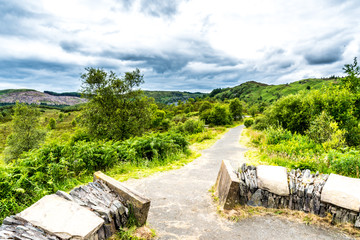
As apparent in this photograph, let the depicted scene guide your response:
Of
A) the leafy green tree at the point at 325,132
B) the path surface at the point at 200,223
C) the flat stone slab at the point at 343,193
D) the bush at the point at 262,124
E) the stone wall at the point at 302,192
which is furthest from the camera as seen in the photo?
the bush at the point at 262,124

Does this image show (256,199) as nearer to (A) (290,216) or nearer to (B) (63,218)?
(A) (290,216)

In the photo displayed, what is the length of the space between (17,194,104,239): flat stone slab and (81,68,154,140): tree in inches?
594

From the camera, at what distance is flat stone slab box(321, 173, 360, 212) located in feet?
14.0

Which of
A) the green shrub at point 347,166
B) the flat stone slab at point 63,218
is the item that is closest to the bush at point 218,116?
the green shrub at point 347,166

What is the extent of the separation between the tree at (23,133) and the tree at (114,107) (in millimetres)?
Result: 15993

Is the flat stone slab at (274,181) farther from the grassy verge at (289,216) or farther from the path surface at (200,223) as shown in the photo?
the path surface at (200,223)

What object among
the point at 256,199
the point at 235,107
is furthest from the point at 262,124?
the point at 235,107

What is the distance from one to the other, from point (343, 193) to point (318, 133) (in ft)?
34.6

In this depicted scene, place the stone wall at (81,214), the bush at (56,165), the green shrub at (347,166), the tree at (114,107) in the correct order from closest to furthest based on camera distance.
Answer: the stone wall at (81,214) < the bush at (56,165) < the green shrub at (347,166) < the tree at (114,107)

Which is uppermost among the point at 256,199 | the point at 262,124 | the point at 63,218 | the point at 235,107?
the point at 235,107

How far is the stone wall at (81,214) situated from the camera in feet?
9.34

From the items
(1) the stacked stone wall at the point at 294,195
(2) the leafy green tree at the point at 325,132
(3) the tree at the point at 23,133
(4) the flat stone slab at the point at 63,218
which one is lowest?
(3) the tree at the point at 23,133

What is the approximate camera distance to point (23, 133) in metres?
28.4

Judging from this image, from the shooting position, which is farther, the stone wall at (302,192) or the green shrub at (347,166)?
the green shrub at (347,166)
